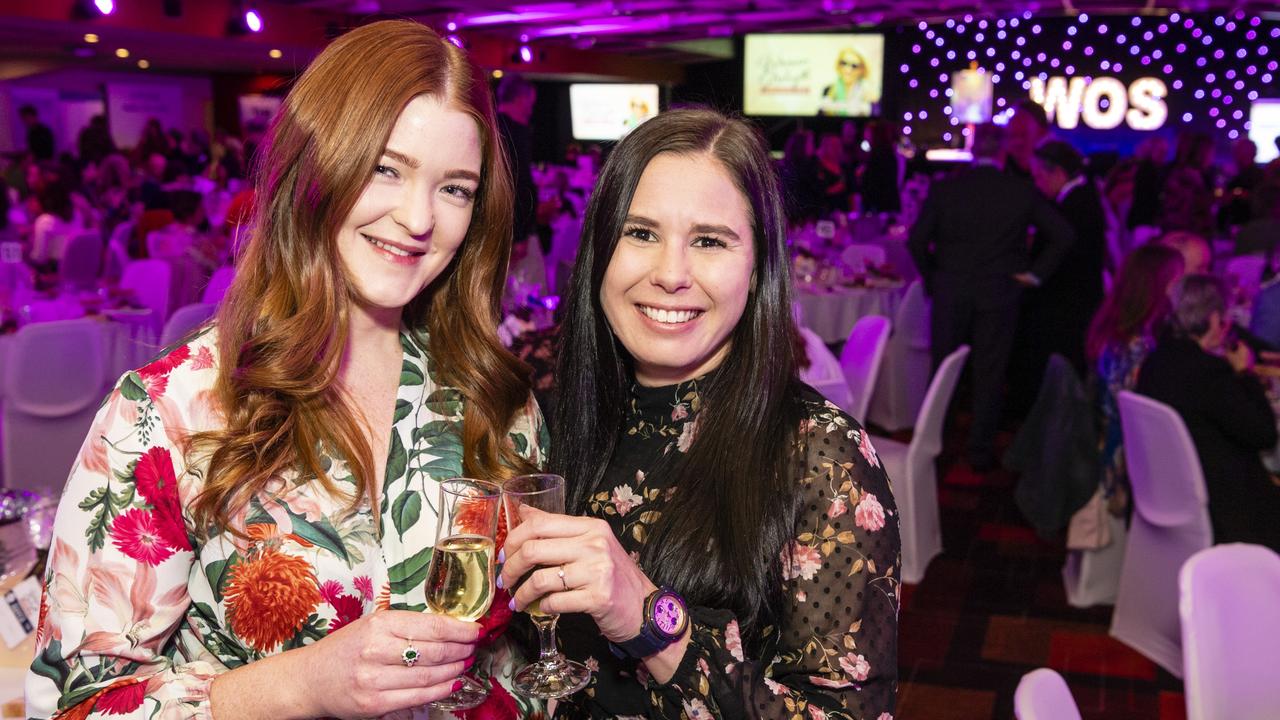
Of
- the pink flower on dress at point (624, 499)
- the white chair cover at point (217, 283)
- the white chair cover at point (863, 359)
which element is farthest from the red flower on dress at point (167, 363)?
the white chair cover at point (217, 283)

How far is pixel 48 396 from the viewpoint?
15.8 ft

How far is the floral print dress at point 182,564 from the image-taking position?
1404 mm

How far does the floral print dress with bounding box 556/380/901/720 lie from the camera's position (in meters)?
1.47

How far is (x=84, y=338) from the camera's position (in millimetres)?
4883

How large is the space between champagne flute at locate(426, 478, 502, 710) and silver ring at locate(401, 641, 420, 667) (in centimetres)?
6

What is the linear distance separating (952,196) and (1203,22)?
45.2 ft

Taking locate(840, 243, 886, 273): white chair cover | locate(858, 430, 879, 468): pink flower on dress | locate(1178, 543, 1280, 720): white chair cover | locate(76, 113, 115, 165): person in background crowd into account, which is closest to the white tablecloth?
locate(840, 243, 886, 273): white chair cover

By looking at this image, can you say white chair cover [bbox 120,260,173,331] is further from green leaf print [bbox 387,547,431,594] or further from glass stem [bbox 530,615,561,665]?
glass stem [bbox 530,615,561,665]

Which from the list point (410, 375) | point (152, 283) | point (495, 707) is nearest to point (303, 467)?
point (410, 375)

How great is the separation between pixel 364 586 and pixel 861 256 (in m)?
7.84

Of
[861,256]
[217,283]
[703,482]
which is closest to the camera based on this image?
[703,482]

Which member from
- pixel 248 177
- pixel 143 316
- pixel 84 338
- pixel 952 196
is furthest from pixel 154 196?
pixel 248 177

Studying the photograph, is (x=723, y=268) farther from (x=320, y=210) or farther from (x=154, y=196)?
(x=154, y=196)

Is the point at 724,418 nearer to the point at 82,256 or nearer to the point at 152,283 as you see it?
the point at 152,283
